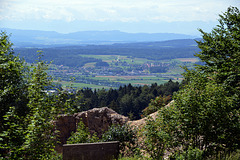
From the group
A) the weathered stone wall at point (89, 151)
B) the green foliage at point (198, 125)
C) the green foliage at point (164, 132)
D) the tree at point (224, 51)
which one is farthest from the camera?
the tree at point (224, 51)

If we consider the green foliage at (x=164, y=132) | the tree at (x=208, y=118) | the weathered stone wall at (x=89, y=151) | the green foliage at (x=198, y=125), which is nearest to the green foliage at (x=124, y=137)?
the weathered stone wall at (x=89, y=151)

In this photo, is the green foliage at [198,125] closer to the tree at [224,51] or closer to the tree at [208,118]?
the tree at [208,118]

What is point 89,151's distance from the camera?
11.2m

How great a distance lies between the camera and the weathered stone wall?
436 inches

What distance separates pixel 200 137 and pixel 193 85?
2089 millimetres

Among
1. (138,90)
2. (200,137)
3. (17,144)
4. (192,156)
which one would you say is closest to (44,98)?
(17,144)

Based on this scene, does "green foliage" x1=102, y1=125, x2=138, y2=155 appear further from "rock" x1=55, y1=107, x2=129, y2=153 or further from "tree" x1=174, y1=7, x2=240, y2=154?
"rock" x1=55, y1=107, x2=129, y2=153

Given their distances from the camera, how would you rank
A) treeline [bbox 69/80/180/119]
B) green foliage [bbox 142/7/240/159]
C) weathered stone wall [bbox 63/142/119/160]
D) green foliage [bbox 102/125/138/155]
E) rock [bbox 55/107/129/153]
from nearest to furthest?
green foliage [bbox 142/7/240/159]
weathered stone wall [bbox 63/142/119/160]
green foliage [bbox 102/125/138/155]
rock [bbox 55/107/129/153]
treeline [bbox 69/80/180/119]

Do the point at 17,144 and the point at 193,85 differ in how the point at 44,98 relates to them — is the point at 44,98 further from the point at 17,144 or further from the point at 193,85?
the point at 193,85

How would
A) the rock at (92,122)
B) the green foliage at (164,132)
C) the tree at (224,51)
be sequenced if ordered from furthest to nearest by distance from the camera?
the rock at (92,122) < the tree at (224,51) < the green foliage at (164,132)

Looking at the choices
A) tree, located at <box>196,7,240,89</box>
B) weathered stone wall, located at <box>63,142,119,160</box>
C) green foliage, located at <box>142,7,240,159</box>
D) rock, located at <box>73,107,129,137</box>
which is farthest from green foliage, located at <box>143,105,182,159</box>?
rock, located at <box>73,107,129,137</box>

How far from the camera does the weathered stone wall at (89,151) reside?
1106 centimetres

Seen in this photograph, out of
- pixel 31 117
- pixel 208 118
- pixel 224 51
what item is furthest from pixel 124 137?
pixel 224 51

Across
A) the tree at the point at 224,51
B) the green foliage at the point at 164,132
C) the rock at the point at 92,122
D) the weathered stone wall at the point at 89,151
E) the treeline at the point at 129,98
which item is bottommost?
the treeline at the point at 129,98
